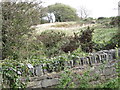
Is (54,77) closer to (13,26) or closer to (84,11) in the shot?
(13,26)

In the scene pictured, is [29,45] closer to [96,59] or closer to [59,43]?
[59,43]

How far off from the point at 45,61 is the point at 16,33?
197cm

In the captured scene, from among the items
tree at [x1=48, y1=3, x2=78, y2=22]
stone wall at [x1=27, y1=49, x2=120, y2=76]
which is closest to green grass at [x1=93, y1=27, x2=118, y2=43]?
stone wall at [x1=27, y1=49, x2=120, y2=76]

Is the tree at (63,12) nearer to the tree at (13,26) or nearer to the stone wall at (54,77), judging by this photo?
the tree at (13,26)

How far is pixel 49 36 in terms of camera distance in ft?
27.6

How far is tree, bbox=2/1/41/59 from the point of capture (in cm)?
609

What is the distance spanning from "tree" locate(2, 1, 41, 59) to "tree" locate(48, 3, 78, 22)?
13.2 m

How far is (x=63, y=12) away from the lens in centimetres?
2045

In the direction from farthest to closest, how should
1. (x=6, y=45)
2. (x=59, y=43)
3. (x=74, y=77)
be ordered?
(x=59, y=43) → (x=6, y=45) → (x=74, y=77)

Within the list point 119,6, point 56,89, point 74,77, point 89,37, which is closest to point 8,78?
point 56,89

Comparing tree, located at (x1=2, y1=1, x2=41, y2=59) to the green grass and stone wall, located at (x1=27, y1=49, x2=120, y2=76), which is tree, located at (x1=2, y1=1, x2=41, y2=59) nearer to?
stone wall, located at (x1=27, y1=49, x2=120, y2=76)

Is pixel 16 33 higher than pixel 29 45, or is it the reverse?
pixel 16 33

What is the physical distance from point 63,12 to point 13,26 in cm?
1464

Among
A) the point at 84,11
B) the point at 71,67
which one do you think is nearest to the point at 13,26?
the point at 71,67
